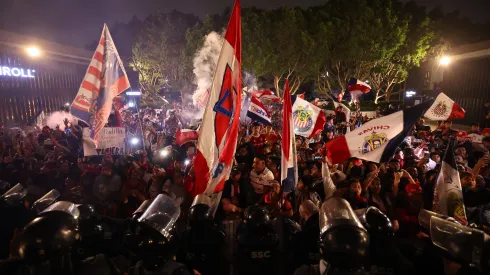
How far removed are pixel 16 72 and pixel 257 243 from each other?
23565mm

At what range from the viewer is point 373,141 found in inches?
236

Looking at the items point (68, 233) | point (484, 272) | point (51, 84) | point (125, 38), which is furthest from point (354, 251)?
point (125, 38)

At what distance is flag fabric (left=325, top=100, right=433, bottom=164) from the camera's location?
5.76 m

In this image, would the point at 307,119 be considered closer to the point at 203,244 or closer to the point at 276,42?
the point at 203,244

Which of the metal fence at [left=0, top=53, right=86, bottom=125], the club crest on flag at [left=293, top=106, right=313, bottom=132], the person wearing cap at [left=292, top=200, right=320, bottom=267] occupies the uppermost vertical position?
the metal fence at [left=0, top=53, right=86, bottom=125]

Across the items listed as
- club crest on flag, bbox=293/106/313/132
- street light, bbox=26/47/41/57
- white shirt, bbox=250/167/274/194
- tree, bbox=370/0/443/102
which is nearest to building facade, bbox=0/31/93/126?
street light, bbox=26/47/41/57

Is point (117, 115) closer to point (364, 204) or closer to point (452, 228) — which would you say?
point (364, 204)

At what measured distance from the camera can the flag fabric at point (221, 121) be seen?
439 centimetres

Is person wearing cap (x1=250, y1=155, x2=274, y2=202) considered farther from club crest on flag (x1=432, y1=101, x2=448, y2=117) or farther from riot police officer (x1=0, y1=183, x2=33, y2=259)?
club crest on flag (x1=432, y1=101, x2=448, y2=117)

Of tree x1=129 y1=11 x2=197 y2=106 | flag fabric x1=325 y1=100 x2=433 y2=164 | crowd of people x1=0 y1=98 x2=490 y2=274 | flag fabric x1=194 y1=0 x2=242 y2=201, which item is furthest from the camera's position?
tree x1=129 y1=11 x2=197 y2=106

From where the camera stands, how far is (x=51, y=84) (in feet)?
82.0

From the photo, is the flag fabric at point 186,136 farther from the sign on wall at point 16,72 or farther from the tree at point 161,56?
the tree at point 161,56

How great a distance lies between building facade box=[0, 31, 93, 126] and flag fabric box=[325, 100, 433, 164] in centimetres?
2194

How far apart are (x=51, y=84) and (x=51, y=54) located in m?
2.15
